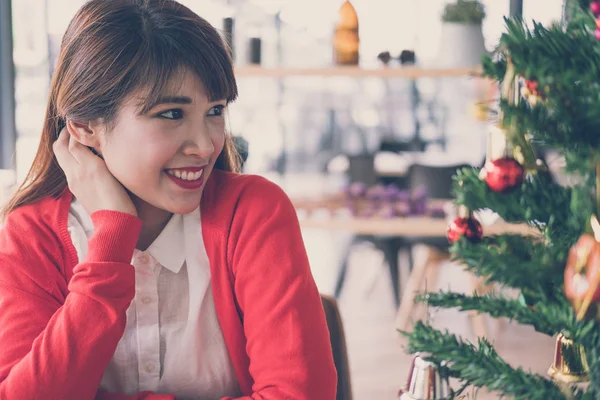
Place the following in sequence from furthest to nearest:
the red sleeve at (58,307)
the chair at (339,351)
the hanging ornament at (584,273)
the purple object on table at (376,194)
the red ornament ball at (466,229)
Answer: the purple object on table at (376,194) → the chair at (339,351) → the red sleeve at (58,307) → the red ornament ball at (466,229) → the hanging ornament at (584,273)

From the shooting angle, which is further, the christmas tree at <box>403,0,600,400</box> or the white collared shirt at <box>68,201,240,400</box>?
the white collared shirt at <box>68,201,240,400</box>

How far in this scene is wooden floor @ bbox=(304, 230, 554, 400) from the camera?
10.4ft

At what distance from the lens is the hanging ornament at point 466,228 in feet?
2.16

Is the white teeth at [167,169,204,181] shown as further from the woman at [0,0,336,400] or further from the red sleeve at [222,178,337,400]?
the red sleeve at [222,178,337,400]

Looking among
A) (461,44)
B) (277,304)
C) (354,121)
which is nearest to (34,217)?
(277,304)

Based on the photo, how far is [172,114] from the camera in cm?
110

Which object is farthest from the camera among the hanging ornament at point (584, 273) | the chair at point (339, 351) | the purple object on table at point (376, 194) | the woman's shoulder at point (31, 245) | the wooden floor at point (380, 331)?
the purple object on table at point (376, 194)

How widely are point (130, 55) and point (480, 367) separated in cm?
74

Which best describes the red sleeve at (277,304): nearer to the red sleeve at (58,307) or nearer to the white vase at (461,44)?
the red sleeve at (58,307)

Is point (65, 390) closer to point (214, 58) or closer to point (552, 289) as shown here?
point (214, 58)

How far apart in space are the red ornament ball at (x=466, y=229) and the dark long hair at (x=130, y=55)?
561 millimetres

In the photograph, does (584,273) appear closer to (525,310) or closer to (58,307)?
(525,310)

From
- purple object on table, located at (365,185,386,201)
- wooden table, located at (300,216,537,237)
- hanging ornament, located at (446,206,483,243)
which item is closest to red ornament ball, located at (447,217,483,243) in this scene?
hanging ornament, located at (446,206,483,243)

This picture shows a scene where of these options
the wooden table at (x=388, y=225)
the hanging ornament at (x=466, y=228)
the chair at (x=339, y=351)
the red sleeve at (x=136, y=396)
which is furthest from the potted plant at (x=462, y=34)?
the hanging ornament at (x=466, y=228)
